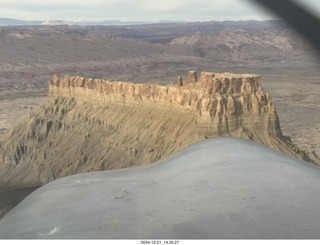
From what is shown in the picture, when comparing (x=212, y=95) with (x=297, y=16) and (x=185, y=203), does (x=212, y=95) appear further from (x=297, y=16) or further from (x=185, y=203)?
(x=297, y=16)

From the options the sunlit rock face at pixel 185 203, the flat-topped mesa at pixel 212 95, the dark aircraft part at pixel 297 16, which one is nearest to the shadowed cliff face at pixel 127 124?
the flat-topped mesa at pixel 212 95

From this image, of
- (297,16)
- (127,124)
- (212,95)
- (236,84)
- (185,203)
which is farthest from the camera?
(127,124)

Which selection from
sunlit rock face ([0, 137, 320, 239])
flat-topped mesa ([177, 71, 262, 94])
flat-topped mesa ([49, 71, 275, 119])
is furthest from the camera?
flat-topped mesa ([177, 71, 262, 94])

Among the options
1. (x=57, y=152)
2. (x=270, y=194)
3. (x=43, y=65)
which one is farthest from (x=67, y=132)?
(x=43, y=65)

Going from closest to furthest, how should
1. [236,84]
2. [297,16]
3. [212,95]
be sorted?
[297,16], [212,95], [236,84]

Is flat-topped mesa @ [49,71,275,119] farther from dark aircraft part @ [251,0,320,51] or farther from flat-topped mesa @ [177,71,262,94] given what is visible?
dark aircraft part @ [251,0,320,51]

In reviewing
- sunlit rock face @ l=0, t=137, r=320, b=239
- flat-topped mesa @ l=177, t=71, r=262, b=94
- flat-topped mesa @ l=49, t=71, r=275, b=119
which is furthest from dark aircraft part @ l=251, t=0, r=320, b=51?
flat-topped mesa @ l=177, t=71, r=262, b=94

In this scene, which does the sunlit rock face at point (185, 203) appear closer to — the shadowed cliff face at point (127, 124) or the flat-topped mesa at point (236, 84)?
the shadowed cliff face at point (127, 124)

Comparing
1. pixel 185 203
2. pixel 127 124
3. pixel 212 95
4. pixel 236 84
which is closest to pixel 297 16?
pixel 185 203

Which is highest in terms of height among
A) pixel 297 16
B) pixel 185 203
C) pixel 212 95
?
pixel 297 16
